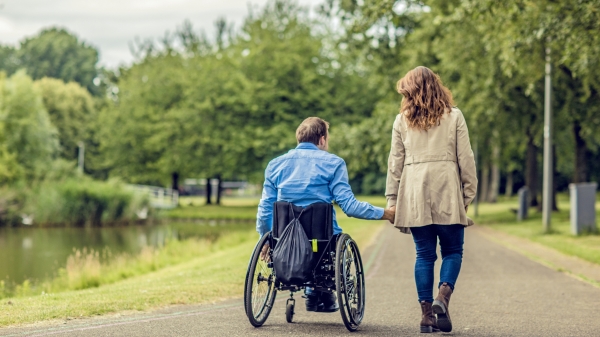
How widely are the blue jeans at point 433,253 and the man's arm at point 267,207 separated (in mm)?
1136

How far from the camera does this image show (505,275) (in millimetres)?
12062

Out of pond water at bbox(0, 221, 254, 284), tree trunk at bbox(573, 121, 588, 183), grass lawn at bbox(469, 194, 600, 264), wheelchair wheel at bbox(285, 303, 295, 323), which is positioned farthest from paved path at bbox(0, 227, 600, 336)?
tree trunk at bbox(573, 121, 588, 183)

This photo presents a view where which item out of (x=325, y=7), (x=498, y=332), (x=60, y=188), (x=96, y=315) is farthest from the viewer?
(x=60, y=188)

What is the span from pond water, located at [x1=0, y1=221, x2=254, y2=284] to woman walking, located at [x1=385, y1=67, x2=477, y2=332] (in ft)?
39.5

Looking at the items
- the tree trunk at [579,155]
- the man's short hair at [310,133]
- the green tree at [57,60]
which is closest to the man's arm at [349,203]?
the man's short hair at [310,133]

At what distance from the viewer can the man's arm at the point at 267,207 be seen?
21.7 feet

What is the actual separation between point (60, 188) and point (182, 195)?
45006mm

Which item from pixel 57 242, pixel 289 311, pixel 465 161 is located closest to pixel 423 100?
pixel 465 161

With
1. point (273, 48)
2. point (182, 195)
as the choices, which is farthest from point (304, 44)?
point (182, 195)

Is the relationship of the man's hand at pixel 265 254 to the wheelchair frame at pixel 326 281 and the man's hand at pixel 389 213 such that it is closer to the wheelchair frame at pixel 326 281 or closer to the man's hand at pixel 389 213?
the wheelchair frame at pixel 326 281

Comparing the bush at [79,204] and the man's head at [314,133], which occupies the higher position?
the man's head at [314,133]

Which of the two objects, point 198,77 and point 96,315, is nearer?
point 96,315

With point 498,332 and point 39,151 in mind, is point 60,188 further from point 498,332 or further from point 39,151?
point 498,332

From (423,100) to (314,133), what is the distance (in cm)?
94
